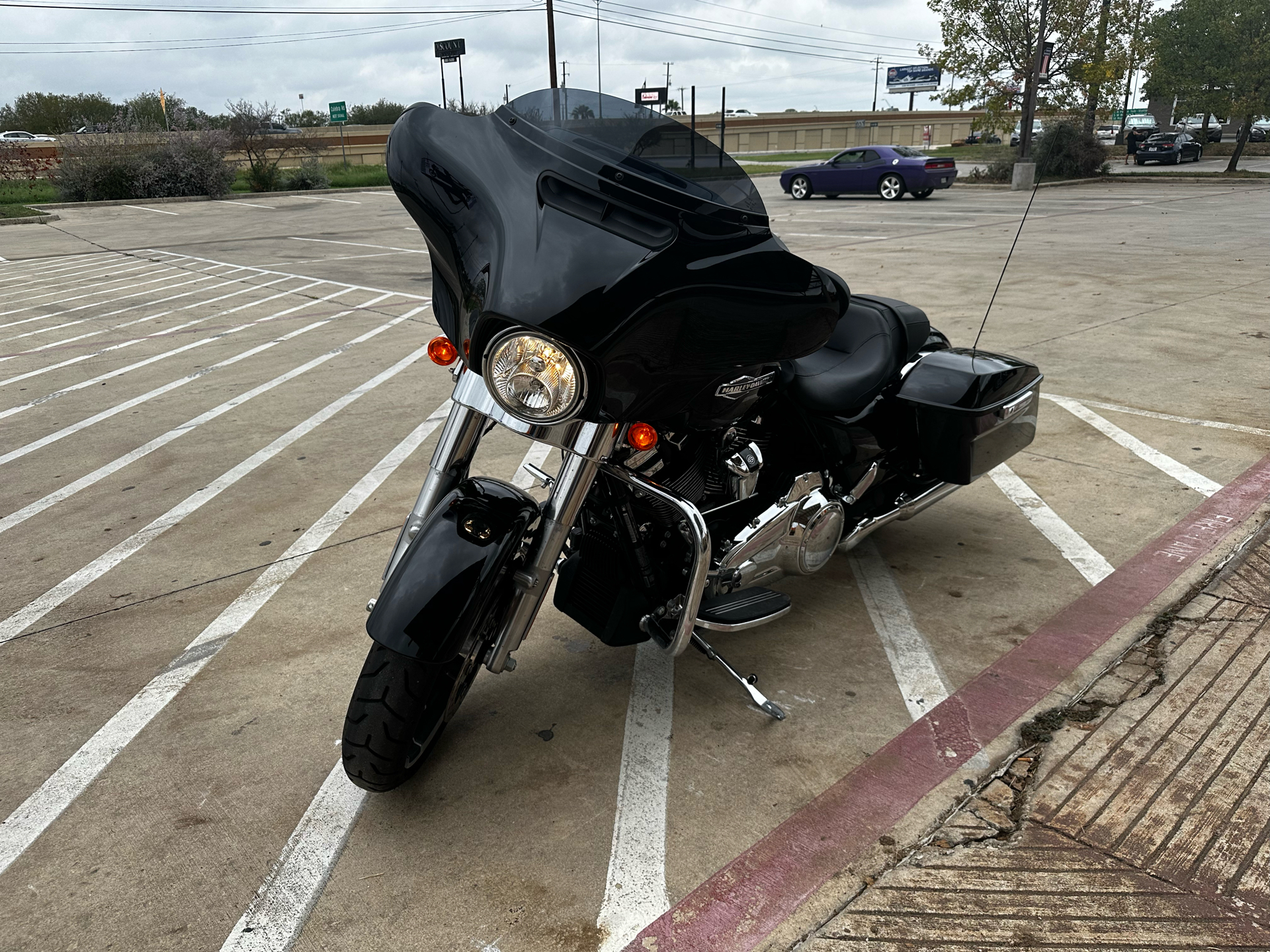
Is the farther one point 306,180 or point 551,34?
point 551,34

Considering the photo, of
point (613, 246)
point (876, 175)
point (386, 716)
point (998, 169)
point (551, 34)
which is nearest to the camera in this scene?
point (613, 246)

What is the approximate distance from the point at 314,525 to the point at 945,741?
3.11 metres

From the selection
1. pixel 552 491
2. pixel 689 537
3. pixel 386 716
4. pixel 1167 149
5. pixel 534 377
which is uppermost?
pixel 1167 149

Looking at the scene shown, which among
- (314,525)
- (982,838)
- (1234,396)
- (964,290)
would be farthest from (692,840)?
(964,290)

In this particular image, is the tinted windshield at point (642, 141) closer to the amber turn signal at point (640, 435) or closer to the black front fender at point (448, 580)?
the amber turn signal at point (640, 435)

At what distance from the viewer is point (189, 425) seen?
624 centimetres

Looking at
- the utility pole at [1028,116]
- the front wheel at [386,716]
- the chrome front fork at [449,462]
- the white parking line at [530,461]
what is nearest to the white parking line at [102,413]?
the white parking line at [530,461]

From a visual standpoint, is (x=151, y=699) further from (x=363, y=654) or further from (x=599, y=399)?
(x=599, y=399)

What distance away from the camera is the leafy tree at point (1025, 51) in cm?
2756

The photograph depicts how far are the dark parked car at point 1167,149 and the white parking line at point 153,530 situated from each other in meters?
36.6

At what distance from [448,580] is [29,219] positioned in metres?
27.7

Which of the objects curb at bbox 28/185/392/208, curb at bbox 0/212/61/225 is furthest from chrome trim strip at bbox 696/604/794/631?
curb at bbox 28/185/392/208

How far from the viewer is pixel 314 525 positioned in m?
4.60

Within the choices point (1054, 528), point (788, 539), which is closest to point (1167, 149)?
point (1054, 528)
